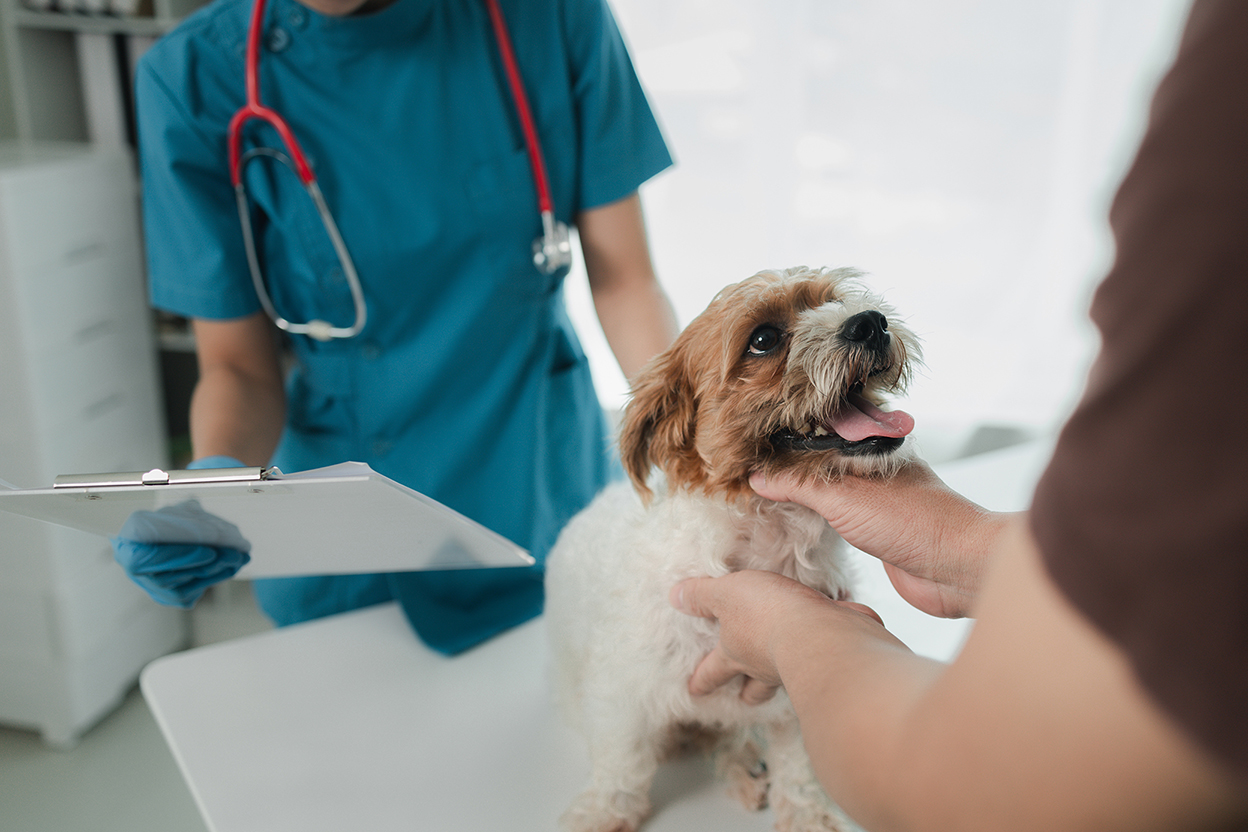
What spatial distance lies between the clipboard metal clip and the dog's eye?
444mm

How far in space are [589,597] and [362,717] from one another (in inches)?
12.5

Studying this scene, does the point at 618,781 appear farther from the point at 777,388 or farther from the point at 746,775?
the point at 777,388

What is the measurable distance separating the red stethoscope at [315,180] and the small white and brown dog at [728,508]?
0.39 m

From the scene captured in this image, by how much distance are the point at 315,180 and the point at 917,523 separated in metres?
0.91

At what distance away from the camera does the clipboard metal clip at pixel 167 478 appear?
2.17 ft

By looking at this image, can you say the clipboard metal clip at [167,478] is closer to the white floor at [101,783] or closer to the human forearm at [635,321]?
the human forearm at [635,321]

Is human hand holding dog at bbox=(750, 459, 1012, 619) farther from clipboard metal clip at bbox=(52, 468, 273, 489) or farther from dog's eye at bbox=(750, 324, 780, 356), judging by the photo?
clipboard metal clip at bbox=(52, 468, 273, 489)

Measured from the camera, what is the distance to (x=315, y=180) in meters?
1.18

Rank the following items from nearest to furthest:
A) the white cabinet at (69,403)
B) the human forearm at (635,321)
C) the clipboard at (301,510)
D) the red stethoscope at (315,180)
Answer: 1. the clipboard at (301,510)
2. the red stethoscope at (315,180)
3. the human forearm at (635,321)
4. the white cabinet at (69,403)

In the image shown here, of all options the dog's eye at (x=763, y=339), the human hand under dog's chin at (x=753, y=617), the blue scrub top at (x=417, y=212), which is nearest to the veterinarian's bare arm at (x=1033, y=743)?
the human hand under dog's chin at (x=753, y=617)

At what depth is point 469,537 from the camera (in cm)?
80

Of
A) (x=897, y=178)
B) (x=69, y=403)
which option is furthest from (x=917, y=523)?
(x=69, y=403)

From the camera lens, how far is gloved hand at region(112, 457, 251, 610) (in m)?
0.83

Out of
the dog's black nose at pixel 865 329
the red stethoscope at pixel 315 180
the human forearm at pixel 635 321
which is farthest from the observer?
the human forearm at pixel 635 321
